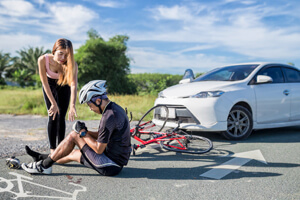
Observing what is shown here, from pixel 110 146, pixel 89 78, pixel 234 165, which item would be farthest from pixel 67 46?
pixel 89 78

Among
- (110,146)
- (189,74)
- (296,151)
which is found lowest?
(296,151)

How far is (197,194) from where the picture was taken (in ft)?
10.2

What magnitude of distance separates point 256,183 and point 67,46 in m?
3.24

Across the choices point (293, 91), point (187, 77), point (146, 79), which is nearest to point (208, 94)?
point (187, 77)

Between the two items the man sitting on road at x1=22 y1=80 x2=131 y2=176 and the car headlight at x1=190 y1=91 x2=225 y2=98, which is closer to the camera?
the man sitting on road at x1=22 y1=80 x2=131 y2=176

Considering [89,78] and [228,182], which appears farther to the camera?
[89,78]

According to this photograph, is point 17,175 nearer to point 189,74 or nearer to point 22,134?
point 22,134

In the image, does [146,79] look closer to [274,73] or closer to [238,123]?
[274,73]

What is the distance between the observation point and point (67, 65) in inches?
172

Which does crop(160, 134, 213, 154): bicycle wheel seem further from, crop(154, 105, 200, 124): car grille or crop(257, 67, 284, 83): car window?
crop(257, 67, 284, 83): car window

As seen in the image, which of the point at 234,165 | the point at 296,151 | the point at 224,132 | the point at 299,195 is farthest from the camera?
the point at 224,132

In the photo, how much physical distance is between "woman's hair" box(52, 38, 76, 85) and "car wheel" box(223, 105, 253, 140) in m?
3.35

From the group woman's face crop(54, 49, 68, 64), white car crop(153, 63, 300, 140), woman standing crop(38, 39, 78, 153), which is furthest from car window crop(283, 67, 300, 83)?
woman's face crop(54, 49, 68, 64)

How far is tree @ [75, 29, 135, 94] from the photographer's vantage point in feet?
83.1
